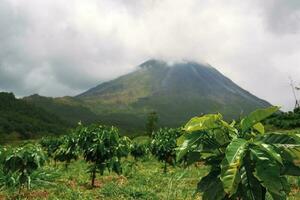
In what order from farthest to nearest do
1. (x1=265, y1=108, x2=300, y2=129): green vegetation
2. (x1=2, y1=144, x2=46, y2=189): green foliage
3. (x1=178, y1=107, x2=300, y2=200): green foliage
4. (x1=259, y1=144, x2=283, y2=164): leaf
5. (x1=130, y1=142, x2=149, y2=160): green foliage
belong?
1. (x1=265, y1=108, x2=300, y2=129): green vegetation
2. (x1=130, y1=142, x2=149, y2=160): green foliage
3. (x1=2, y1=144, x2=46, y2=189): green foliage
4. (x1=178, y1=107, x2=300, y2=200): green foliage
5. (x1=259, y1=144, x2=283, y2=164): leaf

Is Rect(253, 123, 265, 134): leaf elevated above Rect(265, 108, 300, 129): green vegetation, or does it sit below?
below

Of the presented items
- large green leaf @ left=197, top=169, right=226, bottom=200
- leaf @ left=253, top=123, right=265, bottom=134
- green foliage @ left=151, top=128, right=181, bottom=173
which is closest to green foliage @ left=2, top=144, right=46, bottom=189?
large green leaf @ left=197, top=169, right=226, bottom=200

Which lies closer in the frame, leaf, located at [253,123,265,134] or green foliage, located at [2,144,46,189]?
leaf, located at [253,123,265,134]

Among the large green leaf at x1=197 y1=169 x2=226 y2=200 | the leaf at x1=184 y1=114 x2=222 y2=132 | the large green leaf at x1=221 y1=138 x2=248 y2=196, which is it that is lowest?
the large green leaf at x1=197 y1=169 x2=226 y2=200

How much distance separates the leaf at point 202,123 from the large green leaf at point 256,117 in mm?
511

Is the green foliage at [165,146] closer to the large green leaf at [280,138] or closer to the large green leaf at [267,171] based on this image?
the large green leaf at [280,138]

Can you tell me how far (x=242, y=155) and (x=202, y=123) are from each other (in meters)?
0.89

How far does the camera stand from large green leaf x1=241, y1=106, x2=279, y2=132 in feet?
25.1

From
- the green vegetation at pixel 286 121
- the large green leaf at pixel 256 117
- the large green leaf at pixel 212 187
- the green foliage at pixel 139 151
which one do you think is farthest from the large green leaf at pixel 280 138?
the green vegetation at pixel 286 121

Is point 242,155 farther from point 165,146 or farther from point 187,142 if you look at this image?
point 165,146

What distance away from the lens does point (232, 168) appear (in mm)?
6902

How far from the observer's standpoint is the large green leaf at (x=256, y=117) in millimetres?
7663

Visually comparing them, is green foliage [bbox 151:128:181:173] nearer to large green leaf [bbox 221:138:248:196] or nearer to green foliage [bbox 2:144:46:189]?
green foliage [bbox 2:144:46:189]

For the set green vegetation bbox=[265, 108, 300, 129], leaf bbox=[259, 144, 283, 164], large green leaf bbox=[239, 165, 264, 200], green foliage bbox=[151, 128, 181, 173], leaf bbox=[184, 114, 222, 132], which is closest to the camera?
leaf bbox=[259, 144, 283, 164]
